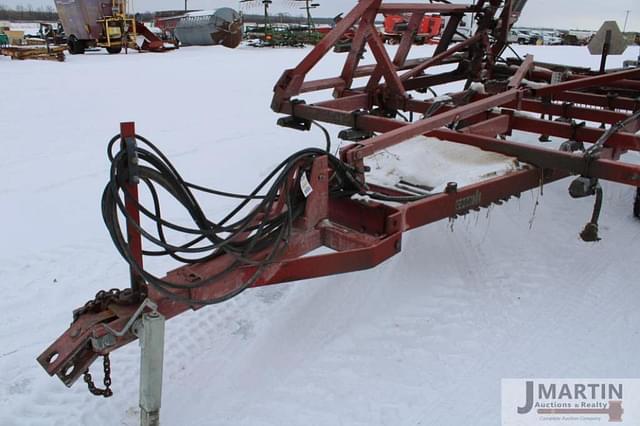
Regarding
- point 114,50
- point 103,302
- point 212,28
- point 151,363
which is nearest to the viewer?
point 151,363

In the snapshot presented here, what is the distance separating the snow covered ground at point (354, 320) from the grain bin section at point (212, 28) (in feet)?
61.3

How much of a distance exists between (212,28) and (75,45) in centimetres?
558

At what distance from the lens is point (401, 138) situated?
11.1ft

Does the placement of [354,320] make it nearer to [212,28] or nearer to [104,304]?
[104,304]

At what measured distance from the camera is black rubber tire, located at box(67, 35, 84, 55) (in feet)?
66.4

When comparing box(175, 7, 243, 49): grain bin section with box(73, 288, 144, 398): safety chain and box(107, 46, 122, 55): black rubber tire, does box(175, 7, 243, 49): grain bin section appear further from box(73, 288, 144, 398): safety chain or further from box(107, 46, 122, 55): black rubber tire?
box(73, 288, 144, 398): safety chain

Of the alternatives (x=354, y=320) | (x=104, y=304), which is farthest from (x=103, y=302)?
(x=354, y=320)

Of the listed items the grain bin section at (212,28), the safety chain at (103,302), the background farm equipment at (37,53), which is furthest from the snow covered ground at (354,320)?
the grain bin section at (212,28)

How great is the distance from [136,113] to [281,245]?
278 inches

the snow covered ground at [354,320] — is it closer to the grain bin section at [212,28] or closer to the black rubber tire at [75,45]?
the black rubber tire at [75,45]

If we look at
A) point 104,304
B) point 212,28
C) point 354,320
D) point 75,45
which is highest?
point 212,28

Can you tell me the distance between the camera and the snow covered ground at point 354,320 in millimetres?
2760

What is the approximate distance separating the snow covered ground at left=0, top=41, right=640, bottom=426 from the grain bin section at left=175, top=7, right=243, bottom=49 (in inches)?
736

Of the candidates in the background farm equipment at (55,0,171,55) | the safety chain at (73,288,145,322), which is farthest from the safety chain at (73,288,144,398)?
the background farm equipment at (55,0,171,55)
